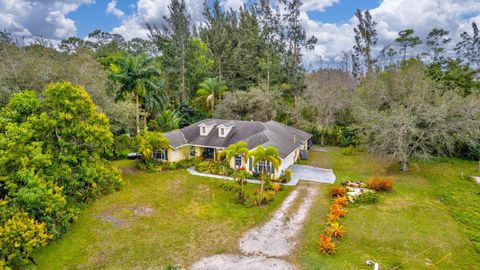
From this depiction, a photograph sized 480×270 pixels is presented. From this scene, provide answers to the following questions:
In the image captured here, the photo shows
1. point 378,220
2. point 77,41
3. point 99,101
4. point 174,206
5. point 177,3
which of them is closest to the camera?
point 378,220

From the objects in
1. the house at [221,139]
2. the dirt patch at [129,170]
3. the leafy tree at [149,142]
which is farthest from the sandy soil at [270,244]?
the dirt patch at [129,170]

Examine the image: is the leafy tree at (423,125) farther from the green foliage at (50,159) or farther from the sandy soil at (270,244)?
the green foliage at (50,159)

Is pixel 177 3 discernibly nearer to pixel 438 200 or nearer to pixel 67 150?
pixel 67 150

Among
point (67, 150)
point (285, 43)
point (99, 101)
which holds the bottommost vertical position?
point (67, 150)

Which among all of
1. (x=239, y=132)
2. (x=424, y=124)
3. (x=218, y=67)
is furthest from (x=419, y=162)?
(x=218, y=67)

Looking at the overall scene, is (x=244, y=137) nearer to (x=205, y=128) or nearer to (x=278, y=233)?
(x=205, y=128)

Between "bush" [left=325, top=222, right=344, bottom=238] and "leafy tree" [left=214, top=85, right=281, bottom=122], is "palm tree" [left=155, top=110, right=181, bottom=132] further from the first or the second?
"bush" [left=325, top=222, right=344, bottom=238]

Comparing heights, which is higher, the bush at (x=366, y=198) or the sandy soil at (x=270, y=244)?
the bush at (x=366, y=198)
